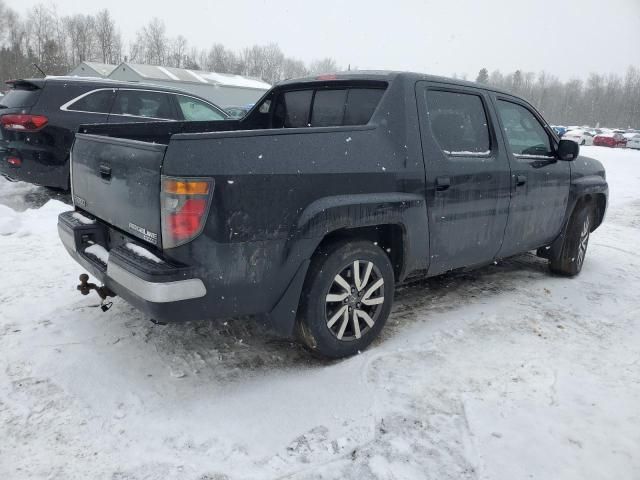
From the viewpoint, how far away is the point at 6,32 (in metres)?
74.8

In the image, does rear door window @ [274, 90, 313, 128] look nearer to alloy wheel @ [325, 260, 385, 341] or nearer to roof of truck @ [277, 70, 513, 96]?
roof of truck @ [277, 70, 513, 96]

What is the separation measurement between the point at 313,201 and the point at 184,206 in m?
0.72

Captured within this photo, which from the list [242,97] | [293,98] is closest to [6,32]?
[242,97]

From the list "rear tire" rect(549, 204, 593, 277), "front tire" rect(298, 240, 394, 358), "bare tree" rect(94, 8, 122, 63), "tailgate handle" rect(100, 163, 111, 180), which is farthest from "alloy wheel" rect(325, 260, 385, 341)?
"bare tree" rect(94, 8, 122, 63)

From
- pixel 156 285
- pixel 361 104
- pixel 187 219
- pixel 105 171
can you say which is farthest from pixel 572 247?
pixel 105 171

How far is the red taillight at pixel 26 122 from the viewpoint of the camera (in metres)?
6.32

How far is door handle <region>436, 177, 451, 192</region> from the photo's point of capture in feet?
11.1

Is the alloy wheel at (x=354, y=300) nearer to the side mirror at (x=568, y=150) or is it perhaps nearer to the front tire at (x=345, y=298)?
the front tire at (x=345, y=298)

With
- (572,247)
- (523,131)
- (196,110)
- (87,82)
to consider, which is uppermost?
(87,82)

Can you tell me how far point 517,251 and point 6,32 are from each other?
92.0 metres

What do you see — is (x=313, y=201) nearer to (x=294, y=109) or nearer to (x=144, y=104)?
(x=294, y=109)

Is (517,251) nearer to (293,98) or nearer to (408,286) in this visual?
(408,286)

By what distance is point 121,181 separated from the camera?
9.10 feet

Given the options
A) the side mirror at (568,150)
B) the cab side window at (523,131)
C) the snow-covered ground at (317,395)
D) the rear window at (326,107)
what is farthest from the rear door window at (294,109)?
the side mirror at (568,150)
